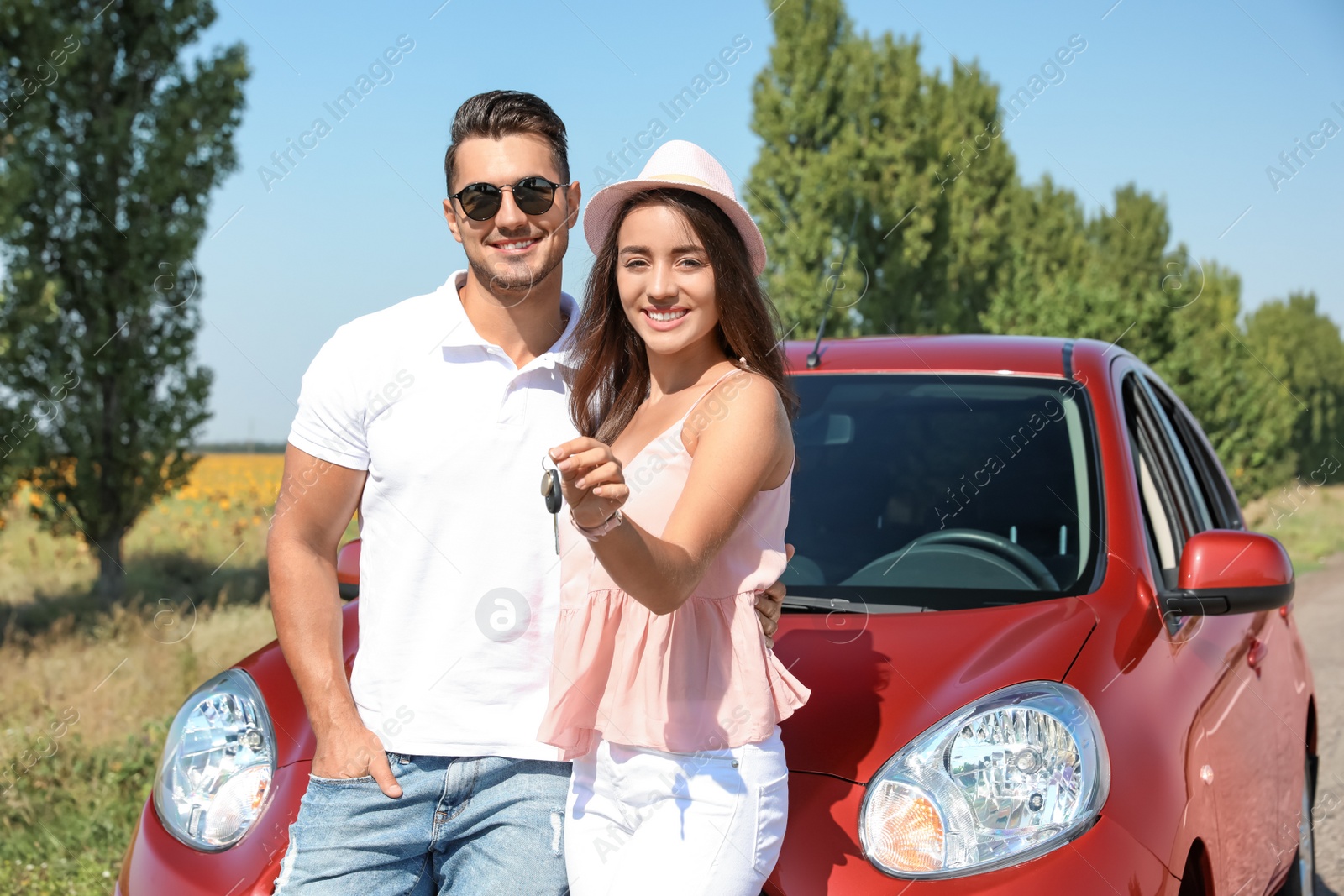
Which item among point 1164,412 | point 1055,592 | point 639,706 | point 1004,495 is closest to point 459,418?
point 639,706

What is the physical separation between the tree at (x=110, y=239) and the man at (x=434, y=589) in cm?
801

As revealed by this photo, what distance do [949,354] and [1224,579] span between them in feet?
3.45

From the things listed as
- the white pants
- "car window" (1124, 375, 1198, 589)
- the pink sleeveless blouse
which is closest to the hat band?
the pink sleeveless blouse

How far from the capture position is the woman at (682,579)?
5.27ft

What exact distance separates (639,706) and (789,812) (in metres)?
0.42

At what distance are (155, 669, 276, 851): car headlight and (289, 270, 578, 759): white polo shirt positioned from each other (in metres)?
0.37

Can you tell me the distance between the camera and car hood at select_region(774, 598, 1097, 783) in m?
2.07

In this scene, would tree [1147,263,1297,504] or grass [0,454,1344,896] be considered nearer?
grass [0,454,1344,896]

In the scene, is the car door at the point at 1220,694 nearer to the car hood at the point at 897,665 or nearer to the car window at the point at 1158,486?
the car window at the point at 1158,486

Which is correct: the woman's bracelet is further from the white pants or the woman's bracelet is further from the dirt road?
the dirt road

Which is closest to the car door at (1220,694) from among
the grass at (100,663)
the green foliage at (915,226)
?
the grass at (100,663)

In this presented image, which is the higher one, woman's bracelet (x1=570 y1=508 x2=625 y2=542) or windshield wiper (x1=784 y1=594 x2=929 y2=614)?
woman's bracelet (x1=570 y1=508 x2=625 y2=542)

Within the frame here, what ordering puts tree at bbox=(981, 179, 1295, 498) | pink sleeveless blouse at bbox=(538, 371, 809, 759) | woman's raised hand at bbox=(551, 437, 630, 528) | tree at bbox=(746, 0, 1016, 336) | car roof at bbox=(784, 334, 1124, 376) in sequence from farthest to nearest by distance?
tree at bbox=(746, 0, 1016, 336), tree at bbox=(981, 179, 1295, 498), car roof at bbox=(784, 334, 1124, 376), pink sleeveless blouse at bbox=(538, 371, 809, 759), woman's raised hand at bbox=(551, 437, 630, 528)

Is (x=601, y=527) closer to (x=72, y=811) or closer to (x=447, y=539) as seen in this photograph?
(x=447, y=539)
